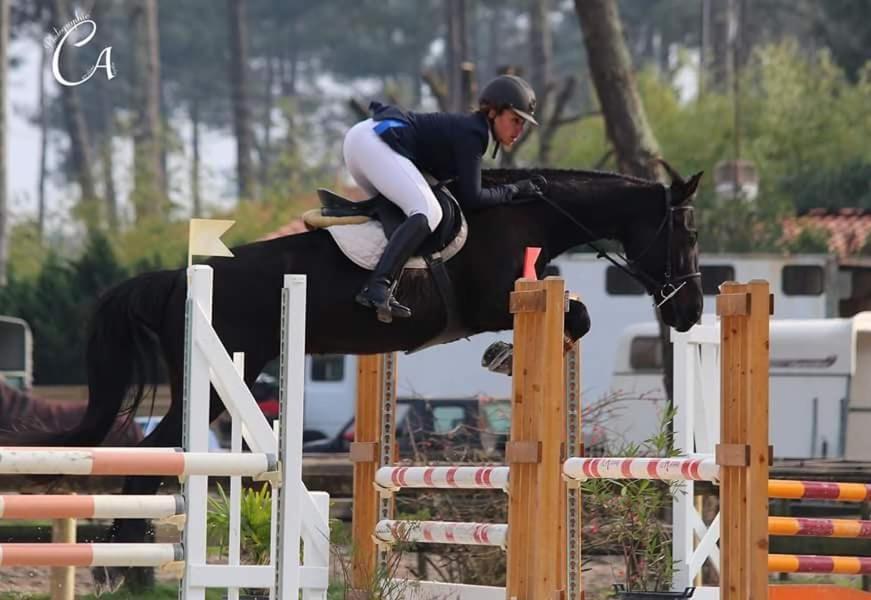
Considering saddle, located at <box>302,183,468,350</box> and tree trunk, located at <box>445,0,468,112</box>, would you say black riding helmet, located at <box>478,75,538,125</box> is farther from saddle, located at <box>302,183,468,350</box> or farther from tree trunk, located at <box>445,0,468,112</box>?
tree trunk, located at <box>445,0,468,112</box>

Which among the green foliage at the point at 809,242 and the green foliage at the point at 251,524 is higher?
the green foliage at the point at 809,242

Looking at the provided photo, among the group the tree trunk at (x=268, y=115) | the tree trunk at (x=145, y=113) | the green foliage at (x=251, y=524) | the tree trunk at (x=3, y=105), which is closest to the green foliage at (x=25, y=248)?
the tree trunk at (x=145, y=113)

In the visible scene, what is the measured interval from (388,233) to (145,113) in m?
27.6

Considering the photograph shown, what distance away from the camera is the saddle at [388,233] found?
6.77 m

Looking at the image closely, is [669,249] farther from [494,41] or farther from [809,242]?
[494,41]

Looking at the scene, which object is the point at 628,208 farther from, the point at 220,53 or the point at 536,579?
the point at 220,53

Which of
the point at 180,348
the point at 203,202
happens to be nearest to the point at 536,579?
the point at 180,348

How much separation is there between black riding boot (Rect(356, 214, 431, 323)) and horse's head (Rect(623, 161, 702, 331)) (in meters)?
1.20

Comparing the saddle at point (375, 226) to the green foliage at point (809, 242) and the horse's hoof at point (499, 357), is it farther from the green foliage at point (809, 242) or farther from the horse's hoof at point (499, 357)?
the green foliage at point (809, 242)

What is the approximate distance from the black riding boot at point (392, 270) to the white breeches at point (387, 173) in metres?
0.06

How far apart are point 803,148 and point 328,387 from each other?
13.0 metres

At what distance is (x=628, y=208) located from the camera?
7488 mm

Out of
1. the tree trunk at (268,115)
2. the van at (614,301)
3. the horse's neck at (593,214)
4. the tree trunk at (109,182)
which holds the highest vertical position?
the tree trunk at (268,115)

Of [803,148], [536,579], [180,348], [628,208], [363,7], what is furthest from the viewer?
[363,7]
